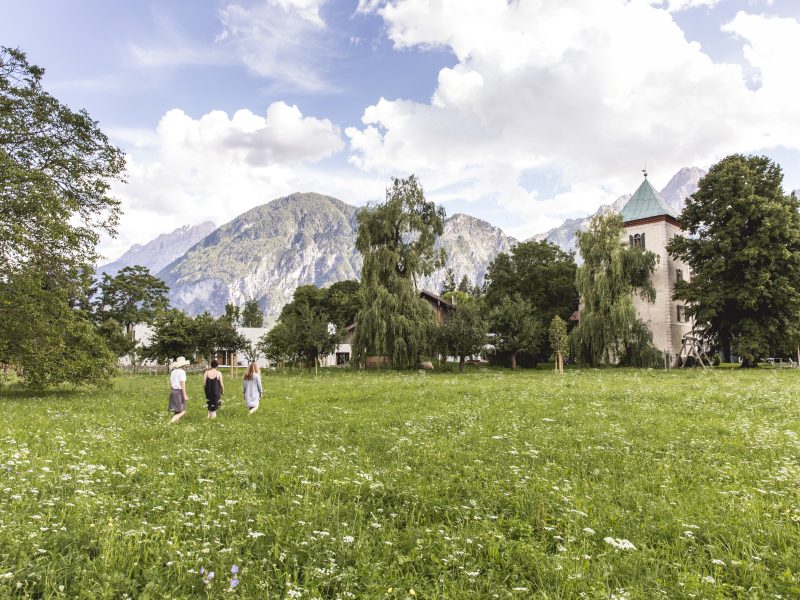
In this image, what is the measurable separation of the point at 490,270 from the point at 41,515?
70375 mm

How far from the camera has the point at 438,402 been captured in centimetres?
1792

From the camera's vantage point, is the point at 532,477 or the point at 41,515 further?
the point at 532,477

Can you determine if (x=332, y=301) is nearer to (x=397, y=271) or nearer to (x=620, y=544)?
(x=397, y=271)

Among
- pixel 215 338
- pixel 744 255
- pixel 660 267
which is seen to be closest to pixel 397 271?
pixel 215 338

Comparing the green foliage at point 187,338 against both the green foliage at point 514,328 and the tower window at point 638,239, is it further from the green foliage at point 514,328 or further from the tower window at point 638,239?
the tower window at point 638,239

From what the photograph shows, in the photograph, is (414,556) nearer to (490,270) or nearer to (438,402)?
(438,402)

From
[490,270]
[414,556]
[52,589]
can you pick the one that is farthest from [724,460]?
[490,270]

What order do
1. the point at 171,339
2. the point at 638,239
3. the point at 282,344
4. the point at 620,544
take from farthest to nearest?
the point at 638,239 < the point at 171,339 < the point at 282,344 < the point at 620,544

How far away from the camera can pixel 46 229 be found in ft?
67.5

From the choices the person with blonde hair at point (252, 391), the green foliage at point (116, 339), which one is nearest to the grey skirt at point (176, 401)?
the person with blonde hair at point (252, 391)

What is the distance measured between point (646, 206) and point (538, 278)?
1672 centimetres

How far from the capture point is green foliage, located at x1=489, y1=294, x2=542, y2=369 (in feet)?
148

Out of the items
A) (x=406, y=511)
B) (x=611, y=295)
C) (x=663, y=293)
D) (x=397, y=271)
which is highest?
(x=397, y=271)

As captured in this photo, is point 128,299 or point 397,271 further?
point 128,299
